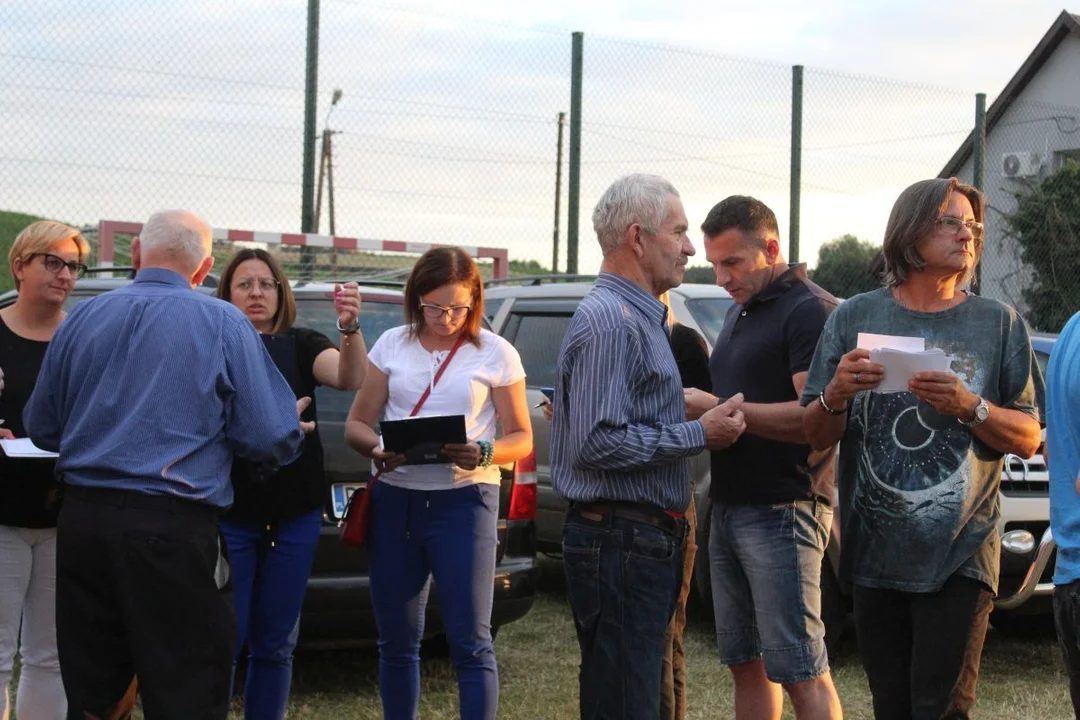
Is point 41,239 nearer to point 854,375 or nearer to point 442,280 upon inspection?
point 442,280

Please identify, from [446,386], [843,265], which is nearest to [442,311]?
[446,386]

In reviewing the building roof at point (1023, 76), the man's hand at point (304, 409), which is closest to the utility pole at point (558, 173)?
the building roof at point (1023, 76)

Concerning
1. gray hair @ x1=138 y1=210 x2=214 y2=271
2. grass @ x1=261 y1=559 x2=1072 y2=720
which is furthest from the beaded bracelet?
grass @ x1=261 y1=559 x2=1072 y2=720

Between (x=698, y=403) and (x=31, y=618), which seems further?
(x=31, y=618)

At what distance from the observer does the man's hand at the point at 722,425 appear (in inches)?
141

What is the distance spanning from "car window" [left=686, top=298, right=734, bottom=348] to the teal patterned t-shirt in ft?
11.2

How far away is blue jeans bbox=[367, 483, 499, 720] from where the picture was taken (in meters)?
4.45

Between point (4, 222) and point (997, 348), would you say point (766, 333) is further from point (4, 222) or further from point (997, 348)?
point (4, 222)

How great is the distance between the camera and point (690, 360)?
4.48 metres

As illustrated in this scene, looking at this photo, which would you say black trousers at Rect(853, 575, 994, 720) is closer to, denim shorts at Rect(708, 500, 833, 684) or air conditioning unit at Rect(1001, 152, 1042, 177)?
denim shorts at Rect(708, 500, 833, 684)

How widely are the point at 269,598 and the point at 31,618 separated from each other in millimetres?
797

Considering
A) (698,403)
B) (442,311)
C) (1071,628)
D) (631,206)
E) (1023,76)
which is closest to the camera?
(1071,628)

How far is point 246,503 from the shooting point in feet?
14.7

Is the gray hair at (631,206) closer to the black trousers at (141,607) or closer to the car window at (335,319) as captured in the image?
the black trousers at (141,607)
